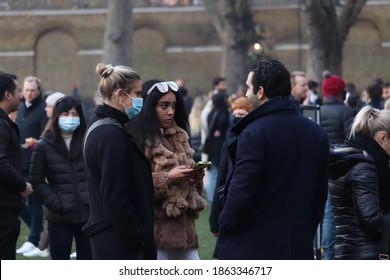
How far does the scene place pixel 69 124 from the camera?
9773mm

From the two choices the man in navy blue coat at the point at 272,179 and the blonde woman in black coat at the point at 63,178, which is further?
the blonde woman in black coat at the point at 63,178

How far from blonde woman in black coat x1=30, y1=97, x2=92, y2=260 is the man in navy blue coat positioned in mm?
3315

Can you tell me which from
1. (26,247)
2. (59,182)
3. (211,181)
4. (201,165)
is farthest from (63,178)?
(211,181)

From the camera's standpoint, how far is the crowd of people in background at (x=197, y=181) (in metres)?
6.23

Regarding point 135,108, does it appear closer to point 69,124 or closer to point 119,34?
point 69,124

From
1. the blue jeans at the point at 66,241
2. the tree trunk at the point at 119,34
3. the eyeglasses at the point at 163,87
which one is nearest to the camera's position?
the eyeglasses at the point at 163,87

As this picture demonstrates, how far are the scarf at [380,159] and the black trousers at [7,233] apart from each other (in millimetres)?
2588

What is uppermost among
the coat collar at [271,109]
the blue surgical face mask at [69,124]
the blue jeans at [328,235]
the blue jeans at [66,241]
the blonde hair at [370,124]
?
the coat collar at [271,109]

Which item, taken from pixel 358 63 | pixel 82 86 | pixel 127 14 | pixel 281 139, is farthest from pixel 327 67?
pixel 82 86

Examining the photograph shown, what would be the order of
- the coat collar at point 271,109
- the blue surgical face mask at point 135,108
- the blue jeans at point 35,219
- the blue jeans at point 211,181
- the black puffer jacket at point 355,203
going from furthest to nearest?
the blue jeans at point 211,181 < the blue jeans at point 35,219 < the black puffer jacket at point 355,203 < the blue surgical face mask at point 135,108 < the coat collar at point 271,109

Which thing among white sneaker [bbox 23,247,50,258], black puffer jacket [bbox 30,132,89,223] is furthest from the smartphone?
white sneaker [bbox 23,247,50,258]

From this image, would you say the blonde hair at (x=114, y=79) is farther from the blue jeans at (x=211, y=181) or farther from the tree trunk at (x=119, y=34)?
the tree trunk at (x=119, y=34)

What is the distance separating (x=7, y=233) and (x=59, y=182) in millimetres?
1642

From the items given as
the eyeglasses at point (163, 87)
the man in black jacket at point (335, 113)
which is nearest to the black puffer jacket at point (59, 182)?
the eyeglasses at point (163, 87)
